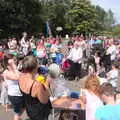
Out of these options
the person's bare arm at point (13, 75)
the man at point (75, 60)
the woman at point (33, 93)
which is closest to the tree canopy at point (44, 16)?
the man at point (75, 60)

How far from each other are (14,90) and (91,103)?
253cm

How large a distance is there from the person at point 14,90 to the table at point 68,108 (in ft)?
2.48

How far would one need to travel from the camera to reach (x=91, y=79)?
633cm

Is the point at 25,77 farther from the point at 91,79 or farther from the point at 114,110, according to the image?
the point at 114,110

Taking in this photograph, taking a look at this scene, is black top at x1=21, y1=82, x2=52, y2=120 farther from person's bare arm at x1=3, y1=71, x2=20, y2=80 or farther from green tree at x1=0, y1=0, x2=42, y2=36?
green tree at x1=0, y1=0, x2=42, y2=36

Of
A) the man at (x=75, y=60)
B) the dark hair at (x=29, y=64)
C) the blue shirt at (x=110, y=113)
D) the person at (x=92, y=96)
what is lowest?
the man at (x=75, y=60)

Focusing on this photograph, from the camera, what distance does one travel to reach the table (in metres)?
7.41

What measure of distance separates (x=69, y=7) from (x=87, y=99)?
87.6 metres

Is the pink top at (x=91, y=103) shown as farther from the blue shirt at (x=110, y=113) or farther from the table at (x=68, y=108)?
the blue shirt at (x=110, y=113)

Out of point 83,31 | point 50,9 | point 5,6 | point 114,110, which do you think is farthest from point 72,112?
point 83,31

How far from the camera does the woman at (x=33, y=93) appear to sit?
238 inches

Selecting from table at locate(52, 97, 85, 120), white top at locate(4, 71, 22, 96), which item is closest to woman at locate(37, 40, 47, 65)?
white top at locate(4, 71, 22, 96)

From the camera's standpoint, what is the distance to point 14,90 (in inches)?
334

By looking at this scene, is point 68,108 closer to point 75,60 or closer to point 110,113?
point 110,113
